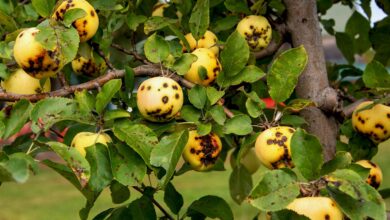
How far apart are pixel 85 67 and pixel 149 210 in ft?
0.91

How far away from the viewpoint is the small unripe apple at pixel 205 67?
42.5 inches

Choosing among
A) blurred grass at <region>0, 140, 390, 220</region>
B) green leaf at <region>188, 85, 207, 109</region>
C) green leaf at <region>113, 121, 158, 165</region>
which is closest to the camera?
green leaf at <region>113, 121, 158, 165</region>

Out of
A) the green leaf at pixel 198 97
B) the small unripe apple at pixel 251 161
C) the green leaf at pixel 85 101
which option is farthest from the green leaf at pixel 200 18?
the small unripe apple at pixel 251 161

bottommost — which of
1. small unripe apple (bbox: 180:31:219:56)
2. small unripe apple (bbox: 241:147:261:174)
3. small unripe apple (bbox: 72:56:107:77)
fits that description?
small unripe apple (bbox: 241:147:261:174)

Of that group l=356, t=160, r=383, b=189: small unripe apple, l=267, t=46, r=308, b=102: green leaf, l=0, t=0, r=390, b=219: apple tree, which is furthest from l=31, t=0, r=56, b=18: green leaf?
l=356, t=160, r=383, b=189: small unripe apple

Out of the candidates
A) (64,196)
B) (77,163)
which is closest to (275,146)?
(77,163)

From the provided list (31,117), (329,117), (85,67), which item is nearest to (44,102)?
(31,117)

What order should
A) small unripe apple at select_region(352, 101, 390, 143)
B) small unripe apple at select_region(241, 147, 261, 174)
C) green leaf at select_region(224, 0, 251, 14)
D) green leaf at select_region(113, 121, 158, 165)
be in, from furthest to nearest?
1. small unripe apple at select_region(241, 147, 261, 174)
2. green leaf at select_region(224, 0, 251, 14)
3. small unripe apple at select_region(352, 101, 390, 143)
4. green leaf at select_region(113, 121, 158, 165)

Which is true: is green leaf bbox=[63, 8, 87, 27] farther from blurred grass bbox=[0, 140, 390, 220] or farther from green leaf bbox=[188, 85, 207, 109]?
blurred grass bbox=[0, 140, 390, 220]

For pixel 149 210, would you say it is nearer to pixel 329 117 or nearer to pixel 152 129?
pixel 152 129

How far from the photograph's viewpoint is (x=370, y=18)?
5.68 feet

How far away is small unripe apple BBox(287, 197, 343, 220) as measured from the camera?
88 centimetres

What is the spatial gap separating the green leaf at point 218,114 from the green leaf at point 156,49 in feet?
0.37

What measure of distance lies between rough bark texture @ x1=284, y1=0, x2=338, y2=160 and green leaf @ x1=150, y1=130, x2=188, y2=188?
0.36 m
